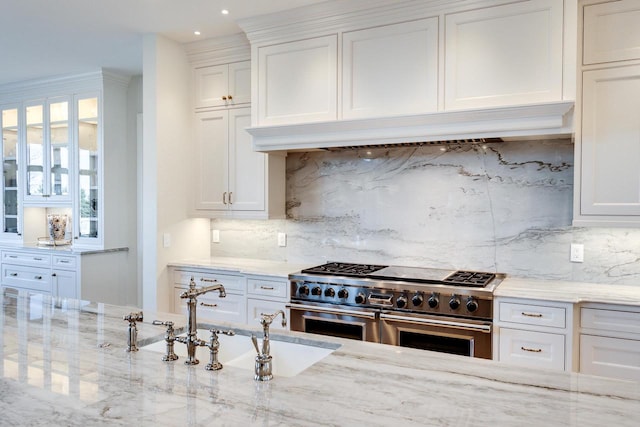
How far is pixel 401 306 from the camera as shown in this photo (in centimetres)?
294

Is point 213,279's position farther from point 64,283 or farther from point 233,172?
point 64,283

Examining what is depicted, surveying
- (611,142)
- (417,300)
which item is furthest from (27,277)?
(611,142)

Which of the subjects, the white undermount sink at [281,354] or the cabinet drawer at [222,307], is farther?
the cabinet drawer at [222,307]

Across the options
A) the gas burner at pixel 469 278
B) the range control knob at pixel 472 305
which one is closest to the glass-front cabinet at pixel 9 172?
the gas burner at pixel 469 278

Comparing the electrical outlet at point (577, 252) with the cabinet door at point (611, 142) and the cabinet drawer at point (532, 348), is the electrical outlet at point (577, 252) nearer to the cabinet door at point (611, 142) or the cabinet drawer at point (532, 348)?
the cabinet door at point (611, 142)

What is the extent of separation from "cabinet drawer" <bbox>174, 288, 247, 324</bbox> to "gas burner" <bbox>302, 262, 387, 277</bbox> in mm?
607

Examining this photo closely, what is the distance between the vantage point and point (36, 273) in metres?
5.01

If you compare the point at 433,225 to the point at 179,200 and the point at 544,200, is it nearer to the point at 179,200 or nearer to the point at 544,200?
the point at 544,200

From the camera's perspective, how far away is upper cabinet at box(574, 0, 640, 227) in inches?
105

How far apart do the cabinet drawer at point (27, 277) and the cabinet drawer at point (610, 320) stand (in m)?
4.74

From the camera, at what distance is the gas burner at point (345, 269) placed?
3215mm

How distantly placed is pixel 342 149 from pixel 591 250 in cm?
183

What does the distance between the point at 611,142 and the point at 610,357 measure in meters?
1.17

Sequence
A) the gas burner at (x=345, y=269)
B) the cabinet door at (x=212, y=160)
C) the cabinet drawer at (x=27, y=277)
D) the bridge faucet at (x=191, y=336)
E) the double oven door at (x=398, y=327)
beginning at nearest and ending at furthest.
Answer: the bridge faucet at (x=191, y=336) < the double oven door at (x=398, y=327) < the gas burner at (x=345, y=269) < the cabinet door at (x=212, y=160) < the cabinet drawer at (x=27, y=277)
